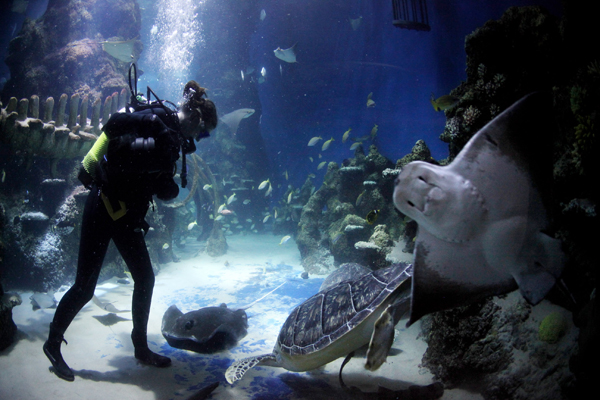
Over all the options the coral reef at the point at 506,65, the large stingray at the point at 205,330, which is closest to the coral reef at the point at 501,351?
the coral reef at the point at 506,65

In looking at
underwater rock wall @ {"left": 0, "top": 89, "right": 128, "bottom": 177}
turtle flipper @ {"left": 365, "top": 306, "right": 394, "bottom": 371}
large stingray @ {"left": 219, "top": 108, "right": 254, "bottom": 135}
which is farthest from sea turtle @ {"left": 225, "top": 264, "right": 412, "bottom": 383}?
large stingray @ {"left": 219, "top": 108, "right": 254, "bottom": 135}

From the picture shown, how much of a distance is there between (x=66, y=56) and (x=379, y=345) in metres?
12.7

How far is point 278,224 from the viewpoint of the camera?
661 inches

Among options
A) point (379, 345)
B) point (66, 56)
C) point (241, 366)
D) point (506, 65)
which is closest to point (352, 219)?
point (506, 65)

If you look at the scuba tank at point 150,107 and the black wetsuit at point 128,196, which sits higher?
the scuba tank at point 150,107

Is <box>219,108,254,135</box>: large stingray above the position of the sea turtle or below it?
above

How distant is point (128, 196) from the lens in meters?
3.03

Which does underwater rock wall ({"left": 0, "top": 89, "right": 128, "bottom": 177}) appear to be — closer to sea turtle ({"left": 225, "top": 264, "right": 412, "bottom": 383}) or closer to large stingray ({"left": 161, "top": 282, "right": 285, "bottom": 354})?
large stingray ({"left": 161, "top": 282, "right": 285, "bottom": 354})

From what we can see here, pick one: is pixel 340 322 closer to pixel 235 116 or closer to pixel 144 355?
pixel 144 355

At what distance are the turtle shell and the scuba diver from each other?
177 cm

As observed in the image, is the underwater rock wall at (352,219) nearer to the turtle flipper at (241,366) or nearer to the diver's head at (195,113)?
the turtle flipper at (241,366)

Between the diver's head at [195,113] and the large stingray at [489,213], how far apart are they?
272 centimetres

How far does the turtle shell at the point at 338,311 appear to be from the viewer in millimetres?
A: 2549

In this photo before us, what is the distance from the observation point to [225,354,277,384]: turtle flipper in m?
2.65
